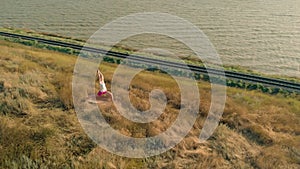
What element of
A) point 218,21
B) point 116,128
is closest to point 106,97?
point 116,128

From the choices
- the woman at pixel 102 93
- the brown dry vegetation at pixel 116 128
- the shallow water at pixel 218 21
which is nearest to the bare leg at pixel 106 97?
the woman at pixel 102 93

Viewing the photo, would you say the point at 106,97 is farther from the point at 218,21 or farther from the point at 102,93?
the point at 218,21

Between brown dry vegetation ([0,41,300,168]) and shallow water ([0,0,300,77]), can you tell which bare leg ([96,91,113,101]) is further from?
shallow water ([0,0,300,77])

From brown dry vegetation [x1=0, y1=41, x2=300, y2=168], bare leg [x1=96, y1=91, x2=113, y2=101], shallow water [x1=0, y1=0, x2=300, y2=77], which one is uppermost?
shallow water [x1=0, y1=0, x2=300, y2=77]

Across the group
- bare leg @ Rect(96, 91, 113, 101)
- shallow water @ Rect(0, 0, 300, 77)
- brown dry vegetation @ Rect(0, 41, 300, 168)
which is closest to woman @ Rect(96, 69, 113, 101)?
bare leg @ Rect(96, 91, 113, 101)

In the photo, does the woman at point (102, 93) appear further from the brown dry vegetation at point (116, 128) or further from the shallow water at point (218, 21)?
the shallow water at point (218, 21)

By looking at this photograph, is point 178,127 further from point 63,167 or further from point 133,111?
point 63,167
